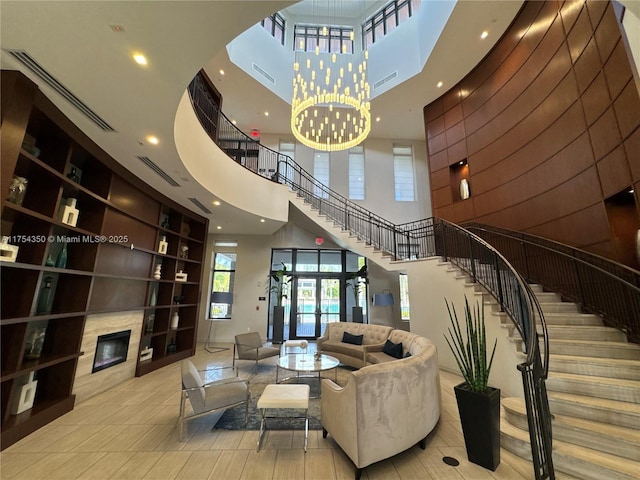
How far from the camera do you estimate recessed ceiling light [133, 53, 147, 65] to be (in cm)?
230

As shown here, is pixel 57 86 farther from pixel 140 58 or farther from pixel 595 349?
pixel 595 349

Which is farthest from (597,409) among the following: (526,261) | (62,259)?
(62,259)

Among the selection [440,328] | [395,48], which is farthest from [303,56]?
[440,328]

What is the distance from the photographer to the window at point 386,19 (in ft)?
28.9

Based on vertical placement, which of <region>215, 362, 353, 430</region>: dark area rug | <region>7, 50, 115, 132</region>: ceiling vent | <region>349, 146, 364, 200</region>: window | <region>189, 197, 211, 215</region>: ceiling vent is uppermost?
<region>349, 146, 364, 200</region>: window

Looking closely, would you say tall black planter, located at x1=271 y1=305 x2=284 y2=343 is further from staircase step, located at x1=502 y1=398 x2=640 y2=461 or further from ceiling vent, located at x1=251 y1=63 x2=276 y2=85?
ceiling vent, located at x1=251 y1=63 x2=276 y2=85

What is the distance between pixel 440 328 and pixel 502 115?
17.7 ft

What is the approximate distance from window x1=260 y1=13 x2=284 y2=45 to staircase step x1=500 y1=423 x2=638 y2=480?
11662 millimetres

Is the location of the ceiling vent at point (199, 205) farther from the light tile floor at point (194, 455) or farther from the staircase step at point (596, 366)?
the staircase step at point (596, 366)

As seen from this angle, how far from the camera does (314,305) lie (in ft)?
29.9

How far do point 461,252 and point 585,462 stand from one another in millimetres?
4203

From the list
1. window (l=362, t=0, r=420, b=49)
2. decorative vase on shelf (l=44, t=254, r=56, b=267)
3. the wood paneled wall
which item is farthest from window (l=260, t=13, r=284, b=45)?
decorative vase on shelf (l=44, t=254, r=56, b=267)

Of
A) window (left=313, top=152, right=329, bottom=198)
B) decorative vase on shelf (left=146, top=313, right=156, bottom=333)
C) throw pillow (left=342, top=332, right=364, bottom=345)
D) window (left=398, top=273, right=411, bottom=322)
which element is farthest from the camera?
window (left=313, top=152, right=329, bottom=198)

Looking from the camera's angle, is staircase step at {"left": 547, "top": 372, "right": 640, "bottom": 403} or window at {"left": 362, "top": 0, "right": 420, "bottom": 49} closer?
staircase step at {"left": 547, "top": 372, "right": 640, "bottom": 403}
